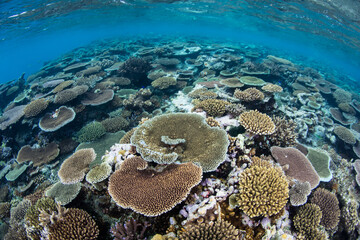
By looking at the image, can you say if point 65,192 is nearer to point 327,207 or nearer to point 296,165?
point 296,165

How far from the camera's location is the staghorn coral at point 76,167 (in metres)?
4.23

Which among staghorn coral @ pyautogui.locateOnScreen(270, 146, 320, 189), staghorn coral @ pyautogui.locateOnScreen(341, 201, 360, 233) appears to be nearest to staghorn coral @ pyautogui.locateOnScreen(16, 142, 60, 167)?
→ staghorn coral @ pyautogui.locateOnScreen(270, 146, 320, 189)

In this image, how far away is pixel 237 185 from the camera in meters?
3.26

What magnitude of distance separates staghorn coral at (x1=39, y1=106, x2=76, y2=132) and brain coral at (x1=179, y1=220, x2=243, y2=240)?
28.8 ft

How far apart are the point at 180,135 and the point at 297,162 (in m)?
3.69

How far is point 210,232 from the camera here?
2498 millimetres

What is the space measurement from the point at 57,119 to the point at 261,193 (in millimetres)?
10489

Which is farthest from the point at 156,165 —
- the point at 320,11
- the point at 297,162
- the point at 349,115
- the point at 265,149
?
the point at 320,11

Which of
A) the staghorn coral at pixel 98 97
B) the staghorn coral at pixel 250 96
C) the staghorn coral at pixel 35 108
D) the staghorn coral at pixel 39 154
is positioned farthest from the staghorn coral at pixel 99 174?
the staghorn coral at pixel 35 108

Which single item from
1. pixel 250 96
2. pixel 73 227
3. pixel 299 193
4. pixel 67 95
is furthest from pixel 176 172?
pixel 67 95

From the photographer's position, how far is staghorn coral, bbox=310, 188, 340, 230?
4.36m

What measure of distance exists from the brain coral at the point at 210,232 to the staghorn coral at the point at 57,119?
879 cm

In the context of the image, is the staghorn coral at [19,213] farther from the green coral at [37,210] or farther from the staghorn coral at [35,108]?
the staghorn coral at [35,108]

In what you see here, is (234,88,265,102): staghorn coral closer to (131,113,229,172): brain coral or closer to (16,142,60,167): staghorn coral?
(131,113,229,172): brain coral
